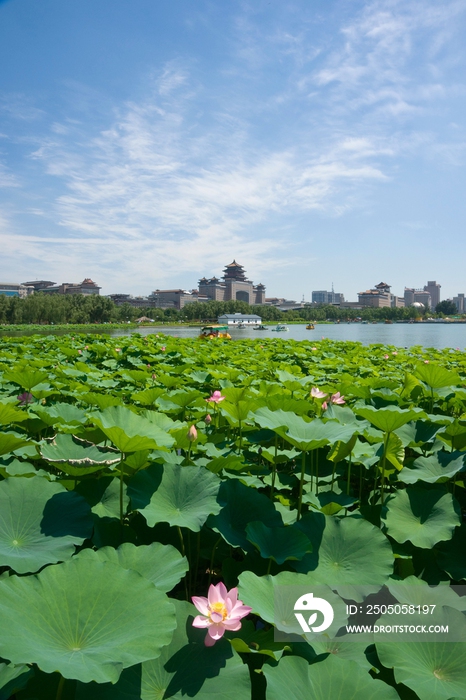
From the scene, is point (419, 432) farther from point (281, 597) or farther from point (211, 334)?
point (211, 334)

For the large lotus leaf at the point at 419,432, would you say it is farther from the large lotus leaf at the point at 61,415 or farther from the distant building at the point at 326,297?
the distant building at the point at 326,297

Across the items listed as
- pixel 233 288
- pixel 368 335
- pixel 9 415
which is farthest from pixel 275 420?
pixel 233 288

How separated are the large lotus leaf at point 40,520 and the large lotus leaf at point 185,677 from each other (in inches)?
11.5

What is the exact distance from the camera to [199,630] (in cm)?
76

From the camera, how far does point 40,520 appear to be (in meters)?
0.98

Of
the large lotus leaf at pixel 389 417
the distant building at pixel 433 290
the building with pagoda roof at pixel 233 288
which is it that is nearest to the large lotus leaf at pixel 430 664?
the large lotus leaf at pixel 389 417

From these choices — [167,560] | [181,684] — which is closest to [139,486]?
[167,560]

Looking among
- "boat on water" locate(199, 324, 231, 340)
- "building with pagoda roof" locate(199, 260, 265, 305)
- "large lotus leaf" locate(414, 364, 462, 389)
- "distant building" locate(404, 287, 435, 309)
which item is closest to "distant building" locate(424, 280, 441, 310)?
"distant building" locate(404, 287, 435, 309)

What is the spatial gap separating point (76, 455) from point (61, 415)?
1.90 ft

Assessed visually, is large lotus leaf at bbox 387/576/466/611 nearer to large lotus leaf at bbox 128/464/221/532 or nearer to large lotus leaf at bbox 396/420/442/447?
large lotus leaf at bbox 128/464/221/532

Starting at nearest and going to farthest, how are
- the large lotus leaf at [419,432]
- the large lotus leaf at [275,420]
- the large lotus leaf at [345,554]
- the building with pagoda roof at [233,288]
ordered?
1. the large lotus leaf at [345,554]
2. the large lotus leaf at [275,420]
3. the large lotus leaf at [419,432]
4. the building with pagoda roof at [233,288]

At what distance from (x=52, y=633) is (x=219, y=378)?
2.38 metres

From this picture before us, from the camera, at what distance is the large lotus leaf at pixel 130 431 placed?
1.05 metres

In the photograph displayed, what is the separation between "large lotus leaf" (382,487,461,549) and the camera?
1122mm
